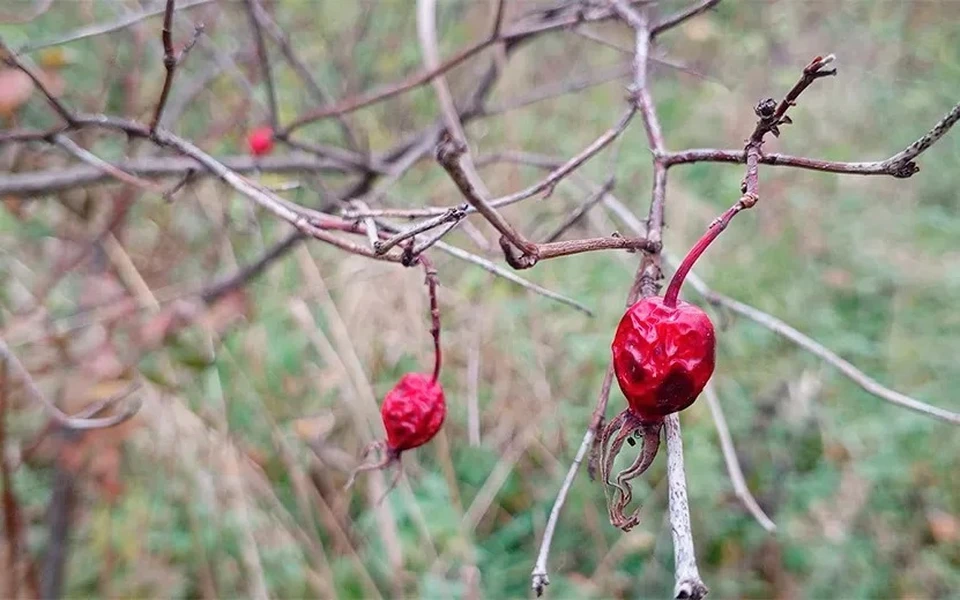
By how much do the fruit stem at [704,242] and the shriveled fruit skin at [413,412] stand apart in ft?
1.14

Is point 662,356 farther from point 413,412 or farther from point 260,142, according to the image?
point 260,142

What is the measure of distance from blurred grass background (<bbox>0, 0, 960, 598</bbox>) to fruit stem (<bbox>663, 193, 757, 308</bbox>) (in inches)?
31.3

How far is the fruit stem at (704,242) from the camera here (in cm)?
43

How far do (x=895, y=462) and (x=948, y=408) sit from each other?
163 millimetres

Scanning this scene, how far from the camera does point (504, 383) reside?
2.01m

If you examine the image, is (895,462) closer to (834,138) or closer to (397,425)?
(397,425)

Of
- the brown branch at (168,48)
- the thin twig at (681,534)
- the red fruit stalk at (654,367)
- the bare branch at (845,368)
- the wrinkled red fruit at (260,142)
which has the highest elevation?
the wrinkled red fruit at (260,142)

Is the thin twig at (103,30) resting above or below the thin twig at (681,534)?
above

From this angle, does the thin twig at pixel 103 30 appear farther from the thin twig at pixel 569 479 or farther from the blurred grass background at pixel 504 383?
the thin twig at pixel 569 479

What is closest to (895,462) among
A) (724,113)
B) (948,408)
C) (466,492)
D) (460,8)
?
(948,408)

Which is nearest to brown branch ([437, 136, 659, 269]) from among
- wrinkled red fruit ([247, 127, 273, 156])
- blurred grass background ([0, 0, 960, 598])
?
blurred grass background ([0, 0, 960, 598])

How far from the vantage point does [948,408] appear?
1650 mm

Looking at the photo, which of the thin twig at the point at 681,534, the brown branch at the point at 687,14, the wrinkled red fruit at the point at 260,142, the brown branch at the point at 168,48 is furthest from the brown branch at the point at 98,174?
the thin twig at the point at 681,534

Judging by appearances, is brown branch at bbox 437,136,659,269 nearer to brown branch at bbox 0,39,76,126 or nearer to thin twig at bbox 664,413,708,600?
thin twig at bbox 664,413,708,600
